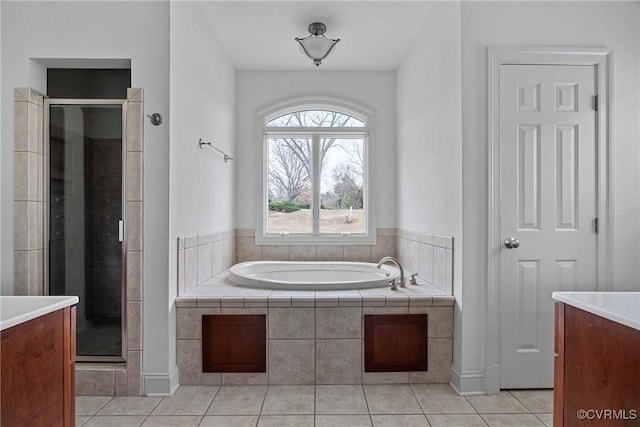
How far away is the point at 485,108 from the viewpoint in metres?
2.25

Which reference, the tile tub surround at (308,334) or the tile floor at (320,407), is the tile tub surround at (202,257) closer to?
the tile tub surround at (308,334)

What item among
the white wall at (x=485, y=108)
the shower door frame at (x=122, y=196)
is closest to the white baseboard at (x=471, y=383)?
the white wall at (x=485, y=108)

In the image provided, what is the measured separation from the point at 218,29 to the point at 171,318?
2.26 meters

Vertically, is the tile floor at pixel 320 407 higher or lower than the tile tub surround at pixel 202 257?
lower

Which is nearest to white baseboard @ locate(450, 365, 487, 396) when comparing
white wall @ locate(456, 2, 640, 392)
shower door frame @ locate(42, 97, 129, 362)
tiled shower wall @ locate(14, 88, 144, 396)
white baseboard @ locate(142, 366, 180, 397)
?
white wall @ locate(456, 2, 640, 392)

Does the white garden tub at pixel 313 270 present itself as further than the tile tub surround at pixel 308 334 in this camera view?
Yes

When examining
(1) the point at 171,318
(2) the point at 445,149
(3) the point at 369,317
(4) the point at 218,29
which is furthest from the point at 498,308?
(4) the point at 218,29

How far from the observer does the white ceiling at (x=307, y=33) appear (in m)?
2.66

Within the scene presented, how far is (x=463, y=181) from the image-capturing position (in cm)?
225

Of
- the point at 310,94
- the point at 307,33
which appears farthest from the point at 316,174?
the point at 307,33

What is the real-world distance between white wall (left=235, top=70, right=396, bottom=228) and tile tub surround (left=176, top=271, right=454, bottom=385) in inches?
60.4

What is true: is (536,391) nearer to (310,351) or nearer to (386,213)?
(310,351)
